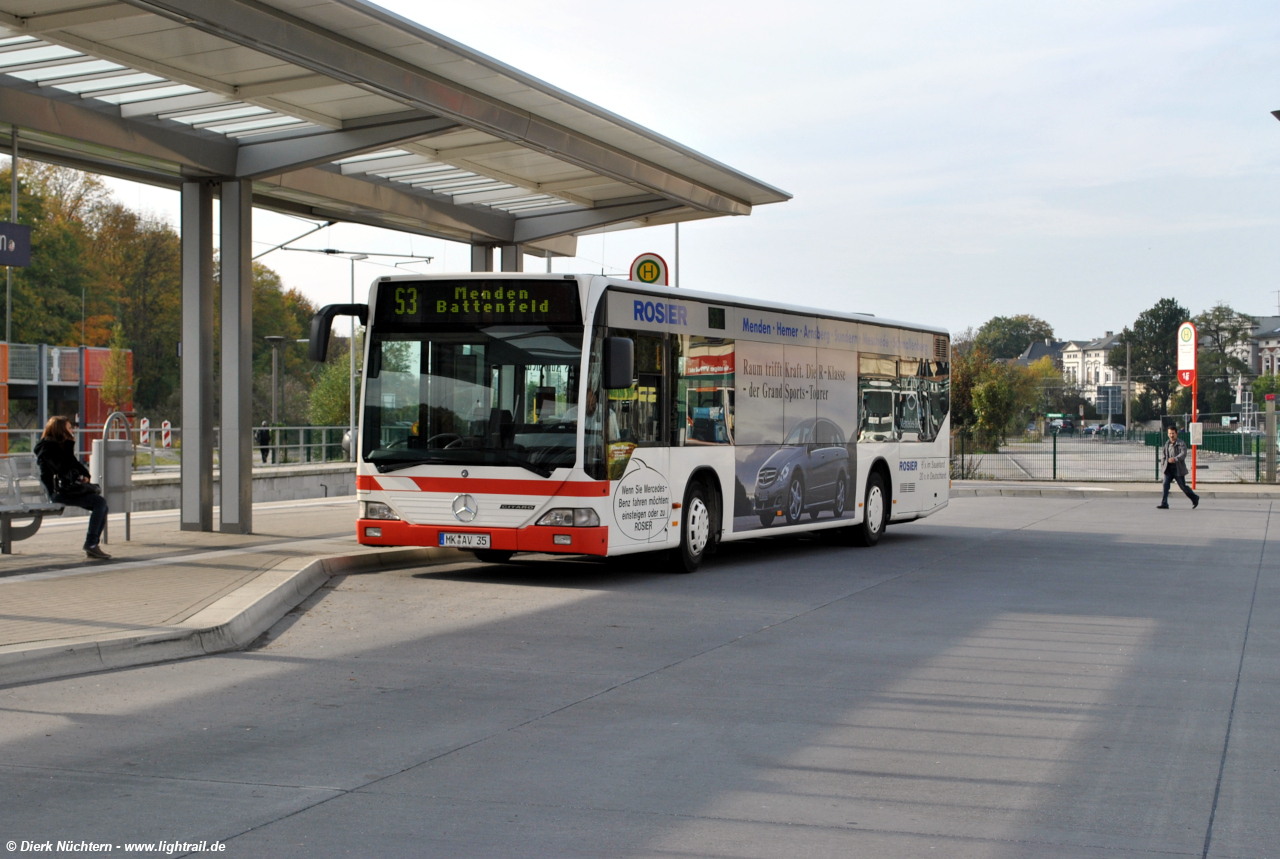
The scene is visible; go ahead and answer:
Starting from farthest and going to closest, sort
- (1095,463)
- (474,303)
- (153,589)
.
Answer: (1095,463) → (474,303) → (153,589)

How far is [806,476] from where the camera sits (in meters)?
16.1

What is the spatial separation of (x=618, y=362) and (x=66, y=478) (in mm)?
5497

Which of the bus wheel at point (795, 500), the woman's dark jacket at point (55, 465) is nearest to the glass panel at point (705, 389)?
the bus wheel at point (795, 500)

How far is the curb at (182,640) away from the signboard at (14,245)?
3502 mm

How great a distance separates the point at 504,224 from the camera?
20156mm

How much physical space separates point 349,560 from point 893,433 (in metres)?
8.19

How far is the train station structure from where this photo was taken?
11.4m

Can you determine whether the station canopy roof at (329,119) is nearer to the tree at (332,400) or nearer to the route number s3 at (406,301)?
the route number s3 at (406,301)

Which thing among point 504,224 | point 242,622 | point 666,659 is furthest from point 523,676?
point 504,224

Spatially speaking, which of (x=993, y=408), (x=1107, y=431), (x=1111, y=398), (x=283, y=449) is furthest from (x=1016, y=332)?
(x=283, y=449)

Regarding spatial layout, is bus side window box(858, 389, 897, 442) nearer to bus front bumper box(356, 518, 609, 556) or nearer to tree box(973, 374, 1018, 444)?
bus front bumper box(356, 518, 609, 556)

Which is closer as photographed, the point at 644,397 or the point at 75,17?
the point at 75,17

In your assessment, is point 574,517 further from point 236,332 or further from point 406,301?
point 236,332

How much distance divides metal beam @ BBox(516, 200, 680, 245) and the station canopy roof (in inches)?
1.3
